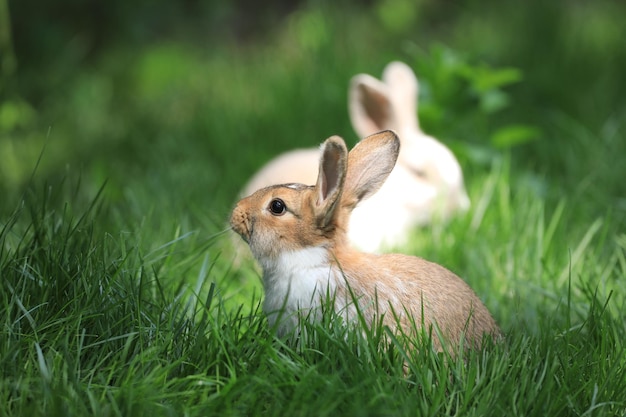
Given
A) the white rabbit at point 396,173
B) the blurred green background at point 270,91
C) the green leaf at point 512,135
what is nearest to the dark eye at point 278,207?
the blurred green background at point 270,91

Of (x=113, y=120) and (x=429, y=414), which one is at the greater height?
(x=113, y=120)

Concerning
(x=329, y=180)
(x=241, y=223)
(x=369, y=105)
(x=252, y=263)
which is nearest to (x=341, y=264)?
(x=329, y=180)

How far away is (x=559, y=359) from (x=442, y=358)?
35 cm

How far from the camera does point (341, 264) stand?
2.69 m

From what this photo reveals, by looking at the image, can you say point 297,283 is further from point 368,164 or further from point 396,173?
point 396,173

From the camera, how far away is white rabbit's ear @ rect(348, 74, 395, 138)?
4.21 meters

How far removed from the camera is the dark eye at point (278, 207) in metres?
2.77

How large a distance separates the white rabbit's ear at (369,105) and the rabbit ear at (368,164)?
55.4 inches

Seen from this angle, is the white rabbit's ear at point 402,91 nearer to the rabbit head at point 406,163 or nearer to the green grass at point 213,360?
the rabbit head at point 406,163

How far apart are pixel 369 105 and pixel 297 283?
1889 millimetres

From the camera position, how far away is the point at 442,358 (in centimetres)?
236

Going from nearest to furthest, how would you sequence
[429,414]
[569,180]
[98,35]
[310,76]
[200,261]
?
[429,414] < [200,261] < [569,180] < [310,76] < [98,35]

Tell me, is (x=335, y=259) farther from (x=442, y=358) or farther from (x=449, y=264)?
(x=449, y=264)

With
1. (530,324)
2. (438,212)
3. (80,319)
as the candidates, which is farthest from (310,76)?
(80,319)
